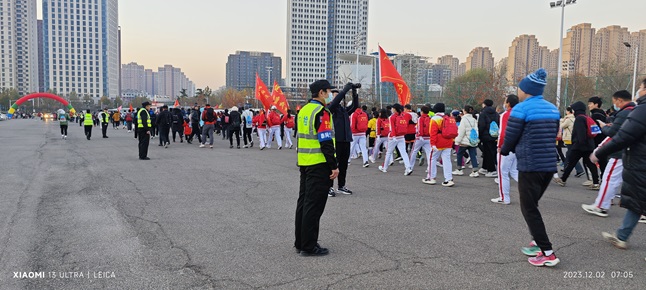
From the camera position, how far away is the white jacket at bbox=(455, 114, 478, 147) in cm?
1108

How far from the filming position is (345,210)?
714 centimetres

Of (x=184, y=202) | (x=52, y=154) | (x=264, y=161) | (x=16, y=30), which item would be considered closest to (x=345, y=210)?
(x=184, y=202)

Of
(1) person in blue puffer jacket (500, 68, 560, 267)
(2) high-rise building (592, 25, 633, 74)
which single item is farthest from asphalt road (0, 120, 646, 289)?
(2) high-rise building (592, 25, 633, 74)

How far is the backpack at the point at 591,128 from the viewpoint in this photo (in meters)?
8.92

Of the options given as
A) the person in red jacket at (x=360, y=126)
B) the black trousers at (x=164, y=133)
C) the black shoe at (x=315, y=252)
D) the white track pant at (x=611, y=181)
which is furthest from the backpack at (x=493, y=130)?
the black trousers at (x=164, y=133)

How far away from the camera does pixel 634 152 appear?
4.78 m

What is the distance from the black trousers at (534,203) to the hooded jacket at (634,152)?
0.90m

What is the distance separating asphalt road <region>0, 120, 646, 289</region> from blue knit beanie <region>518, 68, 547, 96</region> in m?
1.83

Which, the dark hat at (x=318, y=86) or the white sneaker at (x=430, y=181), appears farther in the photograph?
the white sneaker at (x=430, y=181)

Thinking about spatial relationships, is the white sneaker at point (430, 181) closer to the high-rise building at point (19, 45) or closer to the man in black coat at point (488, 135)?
the man in black coat at point (488, 135)

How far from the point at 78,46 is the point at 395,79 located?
594 feet

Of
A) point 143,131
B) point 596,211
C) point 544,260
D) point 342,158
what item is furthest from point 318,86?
point 143,131

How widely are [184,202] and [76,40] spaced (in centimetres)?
18612

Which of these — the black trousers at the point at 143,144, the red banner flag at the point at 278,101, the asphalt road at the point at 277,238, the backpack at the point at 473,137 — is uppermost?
the red banner flag at the point at 278,101
